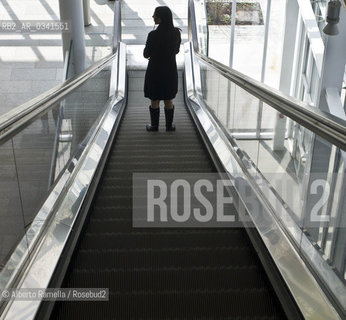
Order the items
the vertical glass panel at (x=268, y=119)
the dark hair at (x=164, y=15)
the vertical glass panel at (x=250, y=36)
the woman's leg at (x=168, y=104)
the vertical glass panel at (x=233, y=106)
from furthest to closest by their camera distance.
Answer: the vertical glass panel at (x=250, y=36) → the woman's leg at (x=168, y=104) → the dark hair at (x=164, y=15) → the vertical glass panel at (x=233, y=106) → the vertical glass panel at (x=268, y=119)

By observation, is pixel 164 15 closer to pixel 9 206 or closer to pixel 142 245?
pixel 142 245

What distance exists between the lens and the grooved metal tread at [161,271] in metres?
2.67

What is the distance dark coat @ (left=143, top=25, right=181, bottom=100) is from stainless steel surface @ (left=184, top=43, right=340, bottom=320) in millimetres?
1139

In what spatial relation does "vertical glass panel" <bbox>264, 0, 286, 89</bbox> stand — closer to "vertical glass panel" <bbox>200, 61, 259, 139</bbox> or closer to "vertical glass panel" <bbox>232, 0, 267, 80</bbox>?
"vertical glass panel" <bbox>232, 0, 267, 80</bbox>

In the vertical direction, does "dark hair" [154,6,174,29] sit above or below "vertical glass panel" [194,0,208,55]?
above

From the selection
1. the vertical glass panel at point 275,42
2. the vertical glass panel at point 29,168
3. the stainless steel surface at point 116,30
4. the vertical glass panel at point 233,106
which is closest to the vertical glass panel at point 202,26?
the stainless steel surface at point 116,30

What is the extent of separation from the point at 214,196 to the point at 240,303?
1556 millimetres

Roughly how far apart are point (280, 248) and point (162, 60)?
367cm

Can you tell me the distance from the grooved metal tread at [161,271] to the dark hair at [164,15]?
2.37m

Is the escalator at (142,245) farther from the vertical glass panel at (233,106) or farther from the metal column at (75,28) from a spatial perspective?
the metal column at (75,28)

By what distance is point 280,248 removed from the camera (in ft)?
10.0

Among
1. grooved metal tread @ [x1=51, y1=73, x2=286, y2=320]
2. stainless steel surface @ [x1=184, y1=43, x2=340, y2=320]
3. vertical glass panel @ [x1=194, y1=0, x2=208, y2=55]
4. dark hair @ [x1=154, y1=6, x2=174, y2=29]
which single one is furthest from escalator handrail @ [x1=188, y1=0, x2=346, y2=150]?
vertical glass panel @ [x1=194, y1=0, x2=208, y2=55]

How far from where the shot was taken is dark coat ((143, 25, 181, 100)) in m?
6.12

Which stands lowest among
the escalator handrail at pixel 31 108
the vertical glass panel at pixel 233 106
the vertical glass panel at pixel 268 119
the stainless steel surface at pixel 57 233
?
the stainless steel surface at pixel 57 233
